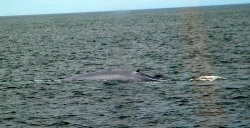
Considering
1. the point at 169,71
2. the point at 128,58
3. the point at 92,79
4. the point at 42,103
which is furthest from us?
the point at 128,58

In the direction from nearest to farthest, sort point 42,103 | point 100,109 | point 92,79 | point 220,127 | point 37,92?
point 220,127, point 100,109, point 42,103, point 37,92, point 92,79

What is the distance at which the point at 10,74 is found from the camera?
50.2 metres

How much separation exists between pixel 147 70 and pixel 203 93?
1550cm

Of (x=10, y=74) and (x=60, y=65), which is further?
(x=60, y=65)

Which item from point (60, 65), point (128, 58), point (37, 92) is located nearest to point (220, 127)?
point (37, 92)

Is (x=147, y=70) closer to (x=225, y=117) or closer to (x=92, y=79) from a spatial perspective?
(x=92, y=79)

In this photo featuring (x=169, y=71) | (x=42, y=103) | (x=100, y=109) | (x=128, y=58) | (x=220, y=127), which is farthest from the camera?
(x=128, y=58)

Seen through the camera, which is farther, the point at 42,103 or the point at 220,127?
the point at 42,103

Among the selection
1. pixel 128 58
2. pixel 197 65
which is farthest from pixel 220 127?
pixel 128 58

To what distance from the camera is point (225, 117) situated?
2712cm

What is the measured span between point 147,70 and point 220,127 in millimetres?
24809

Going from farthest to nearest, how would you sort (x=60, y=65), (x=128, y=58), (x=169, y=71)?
(x=128, y=58) → (x=60, y=65) → (x=169, y=71)

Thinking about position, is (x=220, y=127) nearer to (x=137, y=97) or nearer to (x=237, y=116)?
(x=237, y=116)

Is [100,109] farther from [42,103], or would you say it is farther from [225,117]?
[225,117]
